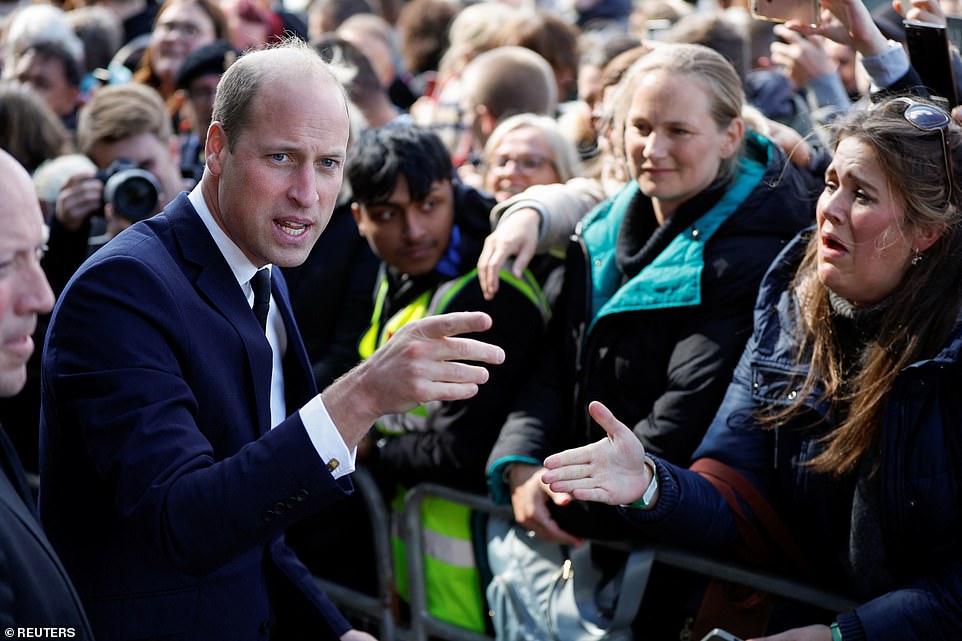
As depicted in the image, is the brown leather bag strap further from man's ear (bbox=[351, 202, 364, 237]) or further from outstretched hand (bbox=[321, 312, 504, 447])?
man's ear (bbox=[351, 202, 364, 237])

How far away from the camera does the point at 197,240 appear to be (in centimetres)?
→ 251

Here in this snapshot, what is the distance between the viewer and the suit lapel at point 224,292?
2.47 m

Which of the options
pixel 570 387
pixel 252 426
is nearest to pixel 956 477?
pixel 570 387

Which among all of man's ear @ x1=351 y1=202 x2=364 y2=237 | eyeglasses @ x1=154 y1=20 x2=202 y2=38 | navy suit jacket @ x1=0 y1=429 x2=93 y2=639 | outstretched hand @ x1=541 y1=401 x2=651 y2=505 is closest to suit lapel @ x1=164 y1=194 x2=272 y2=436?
navy suit jacket @ x1=0 y1=429 x2=93 y2=639

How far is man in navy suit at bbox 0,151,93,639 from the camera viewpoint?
200 cm

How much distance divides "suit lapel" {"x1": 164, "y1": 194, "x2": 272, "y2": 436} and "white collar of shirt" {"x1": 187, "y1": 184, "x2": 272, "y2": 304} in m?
0.02

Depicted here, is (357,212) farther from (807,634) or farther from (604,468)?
(807,634)

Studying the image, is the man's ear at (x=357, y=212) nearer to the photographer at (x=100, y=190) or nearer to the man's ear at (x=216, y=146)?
the photographer at (x=100, y=190)

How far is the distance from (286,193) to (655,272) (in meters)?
1.24

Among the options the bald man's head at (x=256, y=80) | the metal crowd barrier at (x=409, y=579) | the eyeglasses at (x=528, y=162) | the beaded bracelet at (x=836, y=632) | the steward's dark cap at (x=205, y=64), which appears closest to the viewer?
the bald man's head at (x=256, y=80)

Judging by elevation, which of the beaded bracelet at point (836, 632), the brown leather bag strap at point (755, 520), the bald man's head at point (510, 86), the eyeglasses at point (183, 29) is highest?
the eyeglasses at point (183, 29)

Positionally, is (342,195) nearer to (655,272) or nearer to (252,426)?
(655,272)

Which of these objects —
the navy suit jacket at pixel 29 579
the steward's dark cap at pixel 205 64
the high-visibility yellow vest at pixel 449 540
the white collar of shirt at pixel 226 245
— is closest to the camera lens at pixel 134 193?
the high-visibility yellow vest at pixel 449 540

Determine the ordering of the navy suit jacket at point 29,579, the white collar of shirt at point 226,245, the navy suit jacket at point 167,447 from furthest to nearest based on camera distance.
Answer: the white collar of shirt at point 226,245 < the navy suit jacket at point 167,447 < the navy suit jacket at point 29,579
